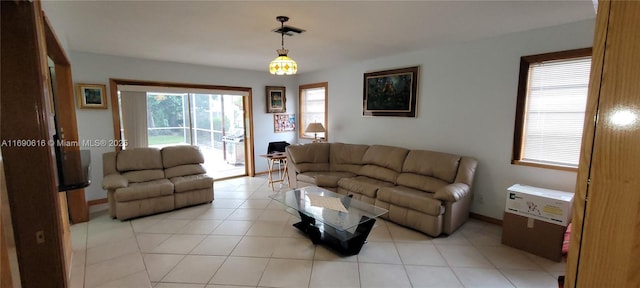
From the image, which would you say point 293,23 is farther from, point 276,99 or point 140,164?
point 276,99

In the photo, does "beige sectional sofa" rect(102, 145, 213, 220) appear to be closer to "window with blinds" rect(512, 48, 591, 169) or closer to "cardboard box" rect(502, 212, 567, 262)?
"cardboard box" rect(502, 212, 567, 262)

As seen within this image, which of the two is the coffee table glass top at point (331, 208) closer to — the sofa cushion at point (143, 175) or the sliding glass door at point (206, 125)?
the sofa cushion at point (143, 175)

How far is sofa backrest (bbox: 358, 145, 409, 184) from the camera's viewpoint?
161 inches

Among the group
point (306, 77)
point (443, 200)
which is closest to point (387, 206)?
point (443, 200)

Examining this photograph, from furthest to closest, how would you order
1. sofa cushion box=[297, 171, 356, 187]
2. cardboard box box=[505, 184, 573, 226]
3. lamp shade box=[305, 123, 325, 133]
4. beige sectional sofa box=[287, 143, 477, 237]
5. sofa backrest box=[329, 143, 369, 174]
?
lamp shade box=[305, 123, 325, 133] < sofa backrest box=[329, 143, 369, 174] < sofa cushion box=[297, 171, 356, 187] < beige sectional sofa box=[287, 143, 477, 237] < cardboard box box=[505, 184, 573, 226]

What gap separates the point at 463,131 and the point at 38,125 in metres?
4.13

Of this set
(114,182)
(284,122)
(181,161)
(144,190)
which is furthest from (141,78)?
(284,122)

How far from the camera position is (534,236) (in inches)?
108

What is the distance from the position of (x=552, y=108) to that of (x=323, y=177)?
9.71 ft

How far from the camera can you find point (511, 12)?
2502 mm

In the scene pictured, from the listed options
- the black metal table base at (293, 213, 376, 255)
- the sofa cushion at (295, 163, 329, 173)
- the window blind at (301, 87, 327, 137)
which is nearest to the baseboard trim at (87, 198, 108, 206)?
the sofa cushion at (295, 163, 329, 173)

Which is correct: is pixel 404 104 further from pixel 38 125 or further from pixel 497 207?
pixel 38 125

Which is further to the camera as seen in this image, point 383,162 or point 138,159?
point 383,162

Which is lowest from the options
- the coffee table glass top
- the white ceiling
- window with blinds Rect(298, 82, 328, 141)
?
the coffee table glass top
